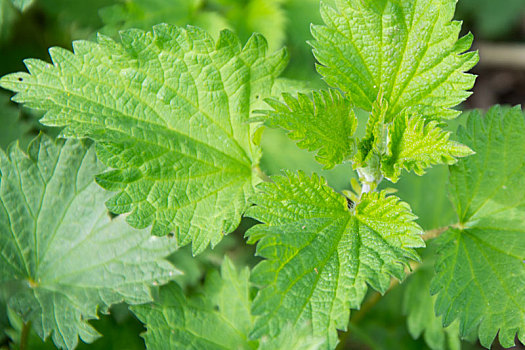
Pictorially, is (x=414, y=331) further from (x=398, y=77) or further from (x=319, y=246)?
(x=398, y=77)

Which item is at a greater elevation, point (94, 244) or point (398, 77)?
point (398, 77)

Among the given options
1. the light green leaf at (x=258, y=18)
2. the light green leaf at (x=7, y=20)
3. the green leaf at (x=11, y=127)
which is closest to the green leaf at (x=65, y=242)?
the green leaf at (x=11, y=127)

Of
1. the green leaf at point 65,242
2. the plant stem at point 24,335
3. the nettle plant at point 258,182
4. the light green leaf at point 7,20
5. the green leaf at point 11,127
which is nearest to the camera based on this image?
the nettle plant at point 258,182

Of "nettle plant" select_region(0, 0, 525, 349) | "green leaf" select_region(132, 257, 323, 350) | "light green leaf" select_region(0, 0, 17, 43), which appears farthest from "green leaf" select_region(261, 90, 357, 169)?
"light green leaf" select_region(0, 0, 17, 43)

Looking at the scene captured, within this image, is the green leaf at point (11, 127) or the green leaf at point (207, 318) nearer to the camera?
the green leaf at point (207, 318)

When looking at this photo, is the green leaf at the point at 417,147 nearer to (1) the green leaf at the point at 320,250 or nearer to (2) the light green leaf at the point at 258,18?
(1) the green leaf at the point at 320,250

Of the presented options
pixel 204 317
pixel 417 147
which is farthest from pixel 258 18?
pixel 204 317

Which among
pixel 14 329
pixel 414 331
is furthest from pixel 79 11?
pixel 414 331
